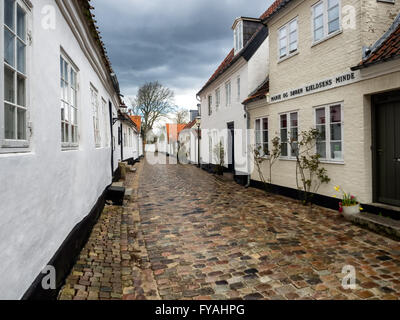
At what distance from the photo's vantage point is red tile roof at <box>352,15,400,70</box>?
5.44 m

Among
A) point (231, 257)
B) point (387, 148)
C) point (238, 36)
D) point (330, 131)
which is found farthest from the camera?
point (238, 36)

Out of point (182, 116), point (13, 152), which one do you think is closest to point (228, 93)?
point (13, 152)

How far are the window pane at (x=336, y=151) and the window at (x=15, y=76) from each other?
22.2ft

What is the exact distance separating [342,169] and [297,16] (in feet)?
15.8

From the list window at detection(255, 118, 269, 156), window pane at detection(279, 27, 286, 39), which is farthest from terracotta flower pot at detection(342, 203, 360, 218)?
window pane at detection(279, 27, 286, 39)

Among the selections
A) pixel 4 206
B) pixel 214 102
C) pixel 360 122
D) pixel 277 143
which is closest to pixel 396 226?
pixel 360 122

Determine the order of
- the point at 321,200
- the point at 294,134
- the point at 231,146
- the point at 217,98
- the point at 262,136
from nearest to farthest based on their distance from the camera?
the point at 321,200, the point at 294,134, the point at 262,136, the point at 231,146, the point at 217,98

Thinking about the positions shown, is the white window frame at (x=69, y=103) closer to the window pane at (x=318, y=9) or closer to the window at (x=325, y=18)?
the window at (x=325, y=18)

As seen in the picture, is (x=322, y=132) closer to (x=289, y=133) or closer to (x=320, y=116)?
(x=320, y=116)

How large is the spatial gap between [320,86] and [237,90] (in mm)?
6409

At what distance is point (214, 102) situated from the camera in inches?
703

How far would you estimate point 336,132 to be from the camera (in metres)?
7.22

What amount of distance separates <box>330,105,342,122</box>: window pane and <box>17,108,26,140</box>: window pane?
6764 mm

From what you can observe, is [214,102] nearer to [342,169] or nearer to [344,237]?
[342,169]
